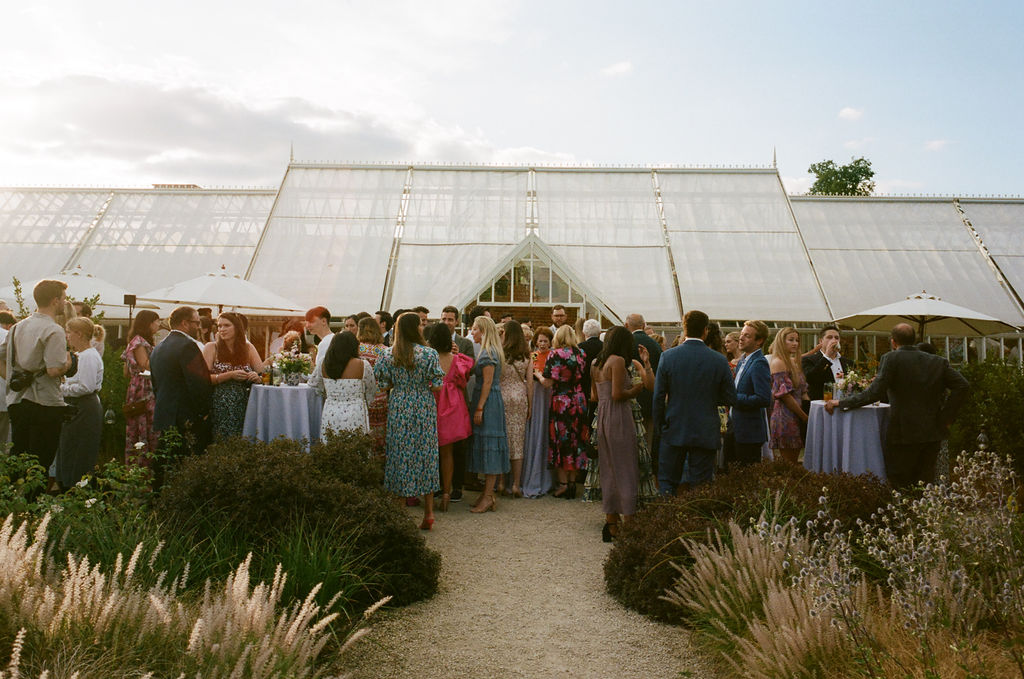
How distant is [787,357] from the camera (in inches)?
348

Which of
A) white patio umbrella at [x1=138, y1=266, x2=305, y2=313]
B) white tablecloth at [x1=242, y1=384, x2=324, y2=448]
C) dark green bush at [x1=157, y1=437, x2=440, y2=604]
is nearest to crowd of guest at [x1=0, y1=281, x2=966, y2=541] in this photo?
white tablecloth at [x1=242, y1=384, x2=324, y2=448]

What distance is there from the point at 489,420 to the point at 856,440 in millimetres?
4192

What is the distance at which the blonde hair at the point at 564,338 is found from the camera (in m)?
9.58

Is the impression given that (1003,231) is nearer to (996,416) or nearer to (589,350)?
(996,416)

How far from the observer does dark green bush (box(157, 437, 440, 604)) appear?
5.38 m

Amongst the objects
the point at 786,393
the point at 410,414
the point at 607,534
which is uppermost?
the point at 786,393

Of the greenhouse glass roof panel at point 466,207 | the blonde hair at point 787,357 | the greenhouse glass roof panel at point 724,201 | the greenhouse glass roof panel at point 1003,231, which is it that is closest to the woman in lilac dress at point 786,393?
the blonde hair at point 787,357

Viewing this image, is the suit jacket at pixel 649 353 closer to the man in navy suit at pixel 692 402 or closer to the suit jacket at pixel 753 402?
the suit jacket at pixel 753 402

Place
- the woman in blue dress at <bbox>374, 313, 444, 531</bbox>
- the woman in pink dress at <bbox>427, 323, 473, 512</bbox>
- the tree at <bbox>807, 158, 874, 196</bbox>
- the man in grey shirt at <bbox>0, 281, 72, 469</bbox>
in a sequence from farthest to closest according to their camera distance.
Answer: the tree at <bbox>807, 158, 874, 196</bbox> < the woman in pink dress at <bbox>427, 323, 473, 512</bbox> < the woman in blue dress at <bbox>374, 313, 444, 531</bbox> < the man in grey shirt at <bbox>0, 281, 72, 469</bbox>

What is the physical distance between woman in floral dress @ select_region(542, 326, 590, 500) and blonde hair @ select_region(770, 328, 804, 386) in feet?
7.61

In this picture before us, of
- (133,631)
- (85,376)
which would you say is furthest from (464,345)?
(133,631)

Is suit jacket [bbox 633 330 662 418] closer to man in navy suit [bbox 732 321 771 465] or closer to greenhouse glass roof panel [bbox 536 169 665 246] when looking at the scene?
man in navy suit [bbox 732 321 771 465]

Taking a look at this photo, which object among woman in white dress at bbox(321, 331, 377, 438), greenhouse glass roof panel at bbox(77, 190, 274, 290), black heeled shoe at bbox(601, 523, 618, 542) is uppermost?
greenhouse glass roof panel at bbox(77, 190, 274, 290)

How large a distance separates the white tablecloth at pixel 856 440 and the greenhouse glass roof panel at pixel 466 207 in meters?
15.1
